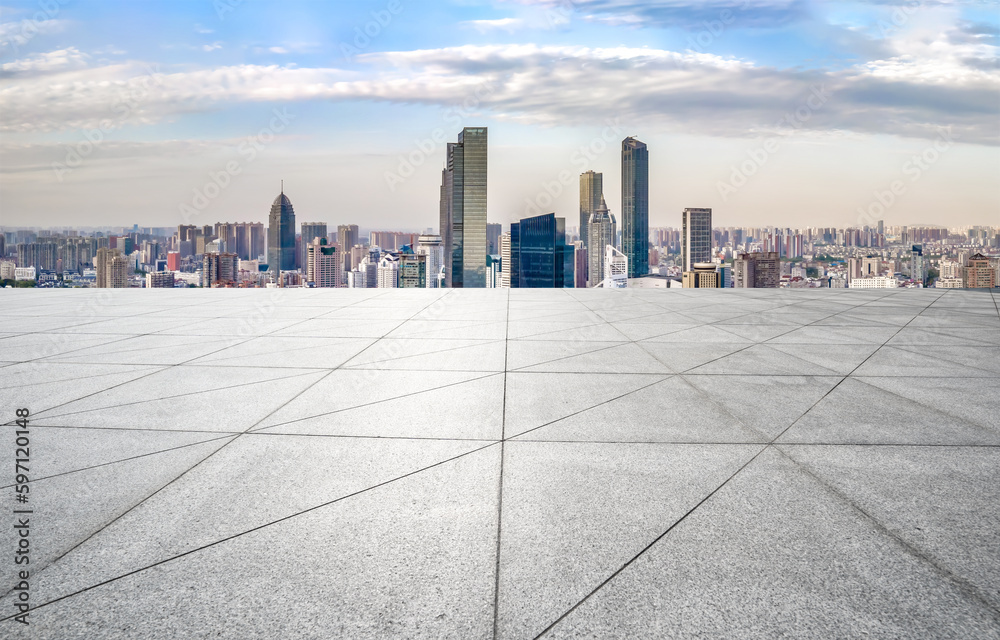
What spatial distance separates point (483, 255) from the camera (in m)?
96.3

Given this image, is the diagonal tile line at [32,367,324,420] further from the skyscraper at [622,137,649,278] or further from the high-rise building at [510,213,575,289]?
the skyscraper at [622,137,649,278]

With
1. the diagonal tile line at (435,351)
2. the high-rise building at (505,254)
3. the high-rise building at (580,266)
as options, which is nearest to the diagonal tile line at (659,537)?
the diagonal tile line at (435,351)

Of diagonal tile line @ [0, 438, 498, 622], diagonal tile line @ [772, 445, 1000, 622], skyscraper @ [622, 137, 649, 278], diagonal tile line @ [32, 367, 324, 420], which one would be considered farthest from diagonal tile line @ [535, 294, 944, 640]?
skyscraper @ [622, 137, 649, 278]

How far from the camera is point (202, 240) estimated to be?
209 ft

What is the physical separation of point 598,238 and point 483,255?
4389 cm

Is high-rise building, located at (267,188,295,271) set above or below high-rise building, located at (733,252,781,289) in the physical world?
above

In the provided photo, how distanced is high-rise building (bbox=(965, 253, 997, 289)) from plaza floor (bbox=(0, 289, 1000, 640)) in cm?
1610

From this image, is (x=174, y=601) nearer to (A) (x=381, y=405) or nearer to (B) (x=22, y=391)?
(A) (x=381, y=405)

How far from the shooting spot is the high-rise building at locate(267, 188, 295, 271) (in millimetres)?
66375

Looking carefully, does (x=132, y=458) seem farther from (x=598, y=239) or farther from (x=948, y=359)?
(x=598, y=239)

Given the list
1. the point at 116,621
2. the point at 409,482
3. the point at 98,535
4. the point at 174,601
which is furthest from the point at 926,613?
the point at 98,535

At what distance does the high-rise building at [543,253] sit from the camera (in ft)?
357

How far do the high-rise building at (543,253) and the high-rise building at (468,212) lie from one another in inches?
692

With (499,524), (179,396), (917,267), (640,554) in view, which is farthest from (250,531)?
(917,267)
